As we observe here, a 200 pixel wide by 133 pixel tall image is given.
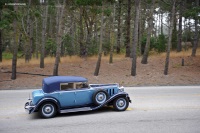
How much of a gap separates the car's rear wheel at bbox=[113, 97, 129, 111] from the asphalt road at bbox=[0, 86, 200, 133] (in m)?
0.21

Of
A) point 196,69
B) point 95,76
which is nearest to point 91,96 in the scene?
point 95,76

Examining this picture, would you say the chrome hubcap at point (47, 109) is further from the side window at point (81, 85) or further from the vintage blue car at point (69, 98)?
the side window at point (81, 85)

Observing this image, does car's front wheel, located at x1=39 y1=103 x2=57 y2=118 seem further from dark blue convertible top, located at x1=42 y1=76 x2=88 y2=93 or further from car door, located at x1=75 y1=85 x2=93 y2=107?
car door, located at x1=75 y1=85 x2=93 y2=107

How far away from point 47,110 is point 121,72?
13536 mm

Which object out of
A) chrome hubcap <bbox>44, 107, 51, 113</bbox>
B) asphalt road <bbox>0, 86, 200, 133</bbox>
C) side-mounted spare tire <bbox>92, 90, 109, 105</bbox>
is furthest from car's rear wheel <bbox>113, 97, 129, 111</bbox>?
chrome hubcap <bbox>44, 107, 51, 113</bbox>

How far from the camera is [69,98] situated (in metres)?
9.78

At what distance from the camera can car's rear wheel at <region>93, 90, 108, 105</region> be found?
996cm

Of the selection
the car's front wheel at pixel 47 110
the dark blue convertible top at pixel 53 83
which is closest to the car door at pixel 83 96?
the dark blue convertible top at pixel 53 83

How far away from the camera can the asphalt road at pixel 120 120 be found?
8.09 metres

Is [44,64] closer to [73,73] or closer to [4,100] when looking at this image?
[73,73]

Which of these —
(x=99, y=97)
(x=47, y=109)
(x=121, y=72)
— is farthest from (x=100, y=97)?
(x=121, y=72)

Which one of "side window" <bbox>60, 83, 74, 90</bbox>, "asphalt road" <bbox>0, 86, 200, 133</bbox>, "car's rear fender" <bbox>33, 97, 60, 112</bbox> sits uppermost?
"side window" <bbox>60, 83, 74, 90</bbox>

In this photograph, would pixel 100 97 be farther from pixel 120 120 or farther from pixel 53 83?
pixel 53 83

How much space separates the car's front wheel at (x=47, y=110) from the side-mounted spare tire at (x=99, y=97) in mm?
1526
